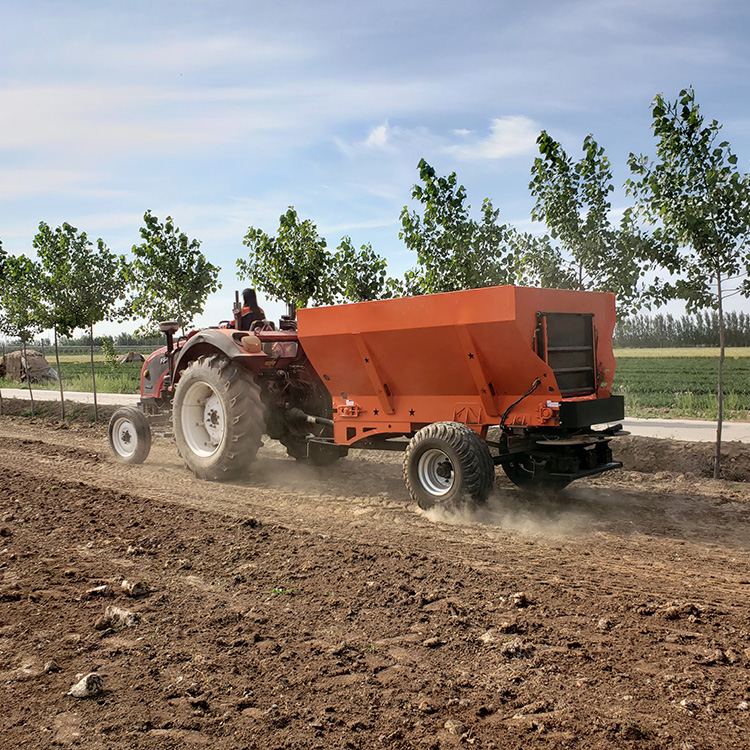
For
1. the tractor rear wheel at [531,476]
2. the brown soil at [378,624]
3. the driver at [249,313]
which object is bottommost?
the brown soil at [378,624]

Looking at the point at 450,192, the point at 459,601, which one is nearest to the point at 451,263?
the point at 450,192

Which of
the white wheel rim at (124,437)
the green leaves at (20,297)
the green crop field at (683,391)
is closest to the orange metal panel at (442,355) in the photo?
the white wheel rim at (124,437)

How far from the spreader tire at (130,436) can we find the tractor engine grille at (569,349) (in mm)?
5714

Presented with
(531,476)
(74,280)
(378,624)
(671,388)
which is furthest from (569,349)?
(671,388)

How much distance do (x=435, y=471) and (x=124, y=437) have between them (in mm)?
5293

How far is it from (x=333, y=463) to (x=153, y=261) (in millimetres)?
7258

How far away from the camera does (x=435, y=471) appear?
6.53 meters

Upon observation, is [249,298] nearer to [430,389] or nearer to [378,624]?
[430,389]

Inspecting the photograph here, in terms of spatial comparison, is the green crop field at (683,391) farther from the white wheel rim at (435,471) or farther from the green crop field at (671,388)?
the white wheel rim at (435,471)

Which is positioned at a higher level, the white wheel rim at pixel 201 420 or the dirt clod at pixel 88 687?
the white wheel rim at pixel 201 420

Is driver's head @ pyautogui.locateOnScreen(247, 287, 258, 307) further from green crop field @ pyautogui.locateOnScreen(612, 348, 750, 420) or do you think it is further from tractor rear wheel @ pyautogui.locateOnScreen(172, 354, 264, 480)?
green crop field @ pyautogui.locateOnScreen(612, 348, 750, 420)

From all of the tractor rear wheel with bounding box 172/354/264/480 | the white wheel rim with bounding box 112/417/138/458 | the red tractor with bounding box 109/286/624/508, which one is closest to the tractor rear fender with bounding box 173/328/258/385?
the red tractor with bounding box 109/286/624/508

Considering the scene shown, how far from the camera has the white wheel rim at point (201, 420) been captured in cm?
850

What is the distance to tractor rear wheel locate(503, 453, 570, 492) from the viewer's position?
6844 mm
